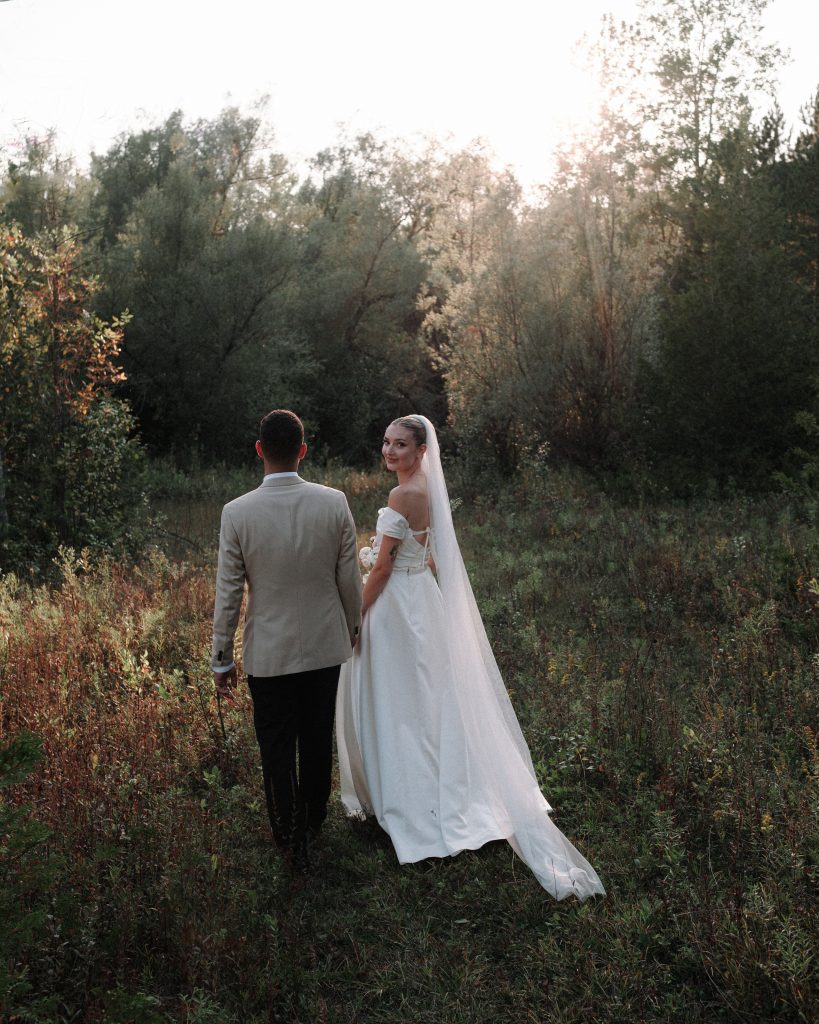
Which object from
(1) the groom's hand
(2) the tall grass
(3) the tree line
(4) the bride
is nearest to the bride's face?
(4) the bride

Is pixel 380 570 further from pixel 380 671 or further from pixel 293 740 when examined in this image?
pixel 293 740

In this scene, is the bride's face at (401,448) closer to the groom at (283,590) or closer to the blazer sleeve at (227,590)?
the groom at (283,590)

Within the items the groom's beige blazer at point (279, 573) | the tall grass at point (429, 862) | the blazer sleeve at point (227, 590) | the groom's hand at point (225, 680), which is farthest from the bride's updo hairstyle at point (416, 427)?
the tall grass at point (429, 862)

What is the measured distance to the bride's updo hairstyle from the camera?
4.87m

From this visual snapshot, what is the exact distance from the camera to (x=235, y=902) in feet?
12.2

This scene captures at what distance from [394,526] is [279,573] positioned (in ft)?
3.13

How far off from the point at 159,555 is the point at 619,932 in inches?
278

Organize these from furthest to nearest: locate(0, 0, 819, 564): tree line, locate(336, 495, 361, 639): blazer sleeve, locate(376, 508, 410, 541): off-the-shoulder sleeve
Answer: locate(0, 0, 819, 564): tree line, locate(376, 508, 410, 541): off-the-shoulder sleeve, locate(336, 495, 361, 639): blazer sleeve

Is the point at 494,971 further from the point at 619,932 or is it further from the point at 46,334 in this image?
the point at 46,334

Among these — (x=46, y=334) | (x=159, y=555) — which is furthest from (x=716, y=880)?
(x=46, y=334)

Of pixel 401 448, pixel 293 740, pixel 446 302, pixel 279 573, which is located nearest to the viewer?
pixel 279 573

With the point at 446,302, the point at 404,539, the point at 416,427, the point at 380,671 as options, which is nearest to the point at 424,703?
the point at 380,671

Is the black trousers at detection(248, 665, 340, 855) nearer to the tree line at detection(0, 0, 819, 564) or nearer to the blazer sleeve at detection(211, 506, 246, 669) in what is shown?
the blazer sleeve at detection(211, 506, 246, 669)

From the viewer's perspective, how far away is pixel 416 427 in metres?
4.89
